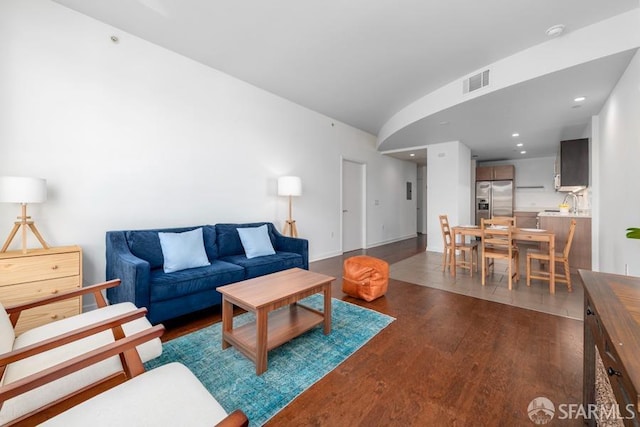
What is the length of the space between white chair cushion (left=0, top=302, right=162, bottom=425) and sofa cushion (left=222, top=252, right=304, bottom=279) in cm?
137

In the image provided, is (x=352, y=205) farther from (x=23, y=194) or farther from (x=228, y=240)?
(x=23, y=194)

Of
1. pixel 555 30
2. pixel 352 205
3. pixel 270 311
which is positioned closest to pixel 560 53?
pixel 555 30

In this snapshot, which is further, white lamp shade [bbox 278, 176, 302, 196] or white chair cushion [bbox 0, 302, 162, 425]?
white lamp shade [bbox 278, 176, 302, 196]

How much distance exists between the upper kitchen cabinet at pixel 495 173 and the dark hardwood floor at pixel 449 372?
6365 millimetres

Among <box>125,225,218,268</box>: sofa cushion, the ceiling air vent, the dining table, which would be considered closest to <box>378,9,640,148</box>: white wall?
the ceiling air vent

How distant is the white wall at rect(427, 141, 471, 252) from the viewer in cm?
581

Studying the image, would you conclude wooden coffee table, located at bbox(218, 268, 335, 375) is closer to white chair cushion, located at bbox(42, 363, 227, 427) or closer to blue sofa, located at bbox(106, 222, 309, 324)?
blue sofa, located at bbox(106, 222, 309, 324)

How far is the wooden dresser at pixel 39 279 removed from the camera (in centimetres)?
199

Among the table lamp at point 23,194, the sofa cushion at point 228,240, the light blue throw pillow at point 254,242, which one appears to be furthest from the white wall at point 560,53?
the table lamp at point 23,194

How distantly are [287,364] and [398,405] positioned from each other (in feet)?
2.53

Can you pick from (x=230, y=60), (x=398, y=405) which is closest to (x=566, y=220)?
(x=398, y=405)

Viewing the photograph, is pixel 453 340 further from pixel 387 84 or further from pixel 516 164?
pixel 516 164

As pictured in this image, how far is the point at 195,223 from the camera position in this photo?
3.40 meters

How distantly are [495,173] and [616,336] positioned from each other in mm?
8508
